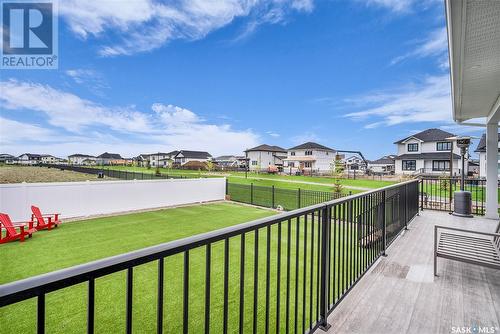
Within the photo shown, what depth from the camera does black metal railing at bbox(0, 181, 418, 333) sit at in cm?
83

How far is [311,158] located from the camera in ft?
147

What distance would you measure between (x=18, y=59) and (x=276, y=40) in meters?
24.2

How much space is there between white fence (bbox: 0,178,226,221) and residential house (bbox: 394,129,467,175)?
3121cm

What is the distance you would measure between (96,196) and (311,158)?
131 feet

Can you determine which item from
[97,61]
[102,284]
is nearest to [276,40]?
[97,61]

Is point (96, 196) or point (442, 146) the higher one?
point (442, 146)

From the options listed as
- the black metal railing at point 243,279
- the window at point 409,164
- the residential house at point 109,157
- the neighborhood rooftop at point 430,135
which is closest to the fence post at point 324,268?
the black metal railing at point 243,279

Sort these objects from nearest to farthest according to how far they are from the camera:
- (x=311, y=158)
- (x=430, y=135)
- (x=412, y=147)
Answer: (x=430, y=135), (x=412, y=147), (x=311, y=158)

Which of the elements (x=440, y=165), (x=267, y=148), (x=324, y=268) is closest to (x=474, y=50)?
(x=324, y=268)

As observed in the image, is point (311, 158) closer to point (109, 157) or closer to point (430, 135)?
point (430, 135)

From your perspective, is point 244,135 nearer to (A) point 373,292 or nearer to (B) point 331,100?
(B) point 331,100

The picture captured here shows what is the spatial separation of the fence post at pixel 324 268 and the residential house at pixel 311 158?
42.0 metres

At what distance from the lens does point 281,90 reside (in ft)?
136

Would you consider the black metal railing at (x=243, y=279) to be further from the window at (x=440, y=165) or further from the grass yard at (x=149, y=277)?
the window at (x=440, y=165)
